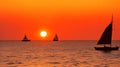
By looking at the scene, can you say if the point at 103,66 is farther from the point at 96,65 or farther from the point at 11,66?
the point at 11,66

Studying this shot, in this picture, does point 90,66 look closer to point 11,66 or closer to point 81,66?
point 81,66

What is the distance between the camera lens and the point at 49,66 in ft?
225

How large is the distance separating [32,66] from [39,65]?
255 centimetres

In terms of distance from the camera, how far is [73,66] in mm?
68812

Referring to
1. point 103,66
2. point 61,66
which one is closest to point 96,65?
point 103,66

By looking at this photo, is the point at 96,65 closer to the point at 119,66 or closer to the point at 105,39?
the point at 119,66

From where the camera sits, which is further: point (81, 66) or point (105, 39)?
point (105, 39)

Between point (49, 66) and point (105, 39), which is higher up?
point (105, 39)

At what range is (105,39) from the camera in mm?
116875

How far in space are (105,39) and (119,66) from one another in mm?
48196

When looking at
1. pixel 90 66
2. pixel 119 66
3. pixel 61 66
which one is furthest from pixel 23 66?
pixel 119 66

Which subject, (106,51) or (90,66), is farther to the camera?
(106,51)

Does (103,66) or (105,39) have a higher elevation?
(105,39)

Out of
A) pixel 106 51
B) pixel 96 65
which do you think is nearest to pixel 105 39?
pixel 106 51
